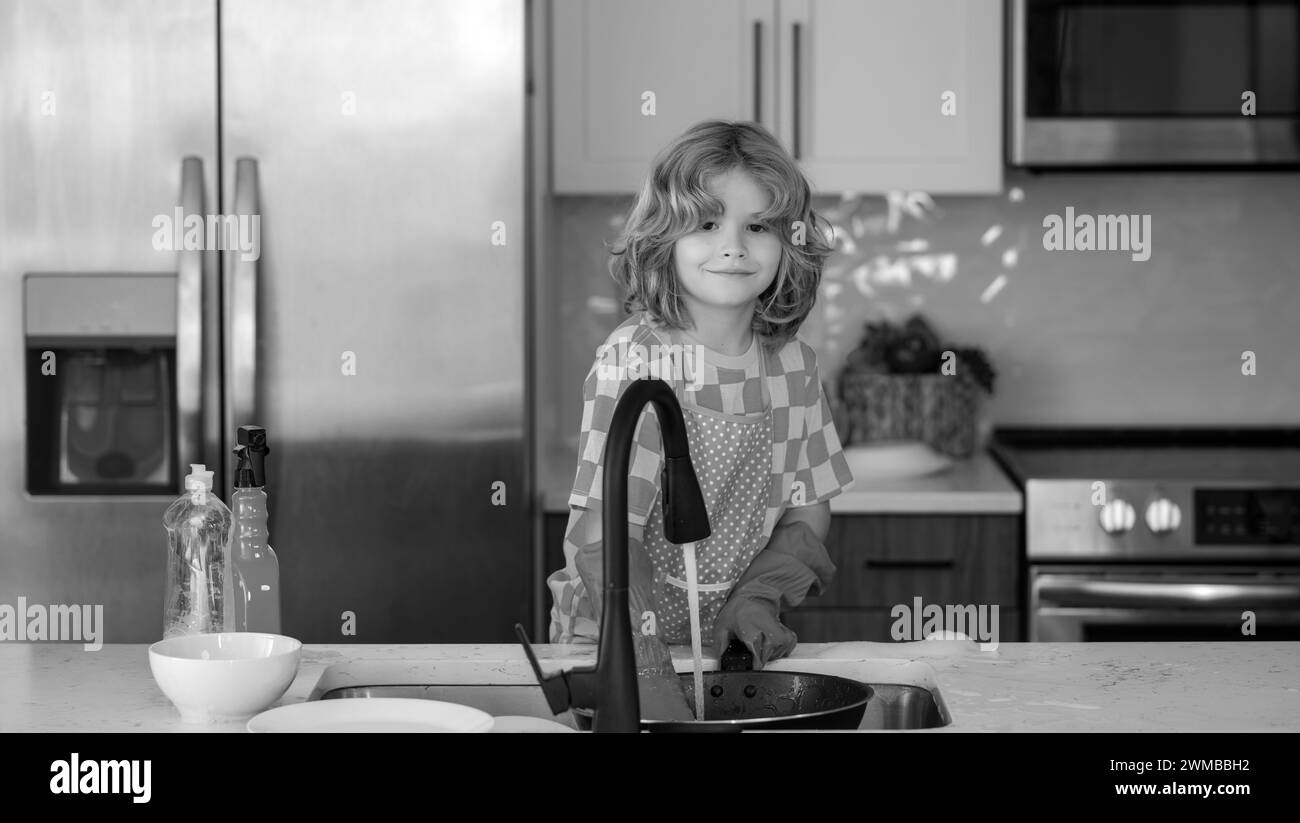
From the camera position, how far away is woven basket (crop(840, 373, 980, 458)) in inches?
111

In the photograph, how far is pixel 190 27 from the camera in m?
2.23

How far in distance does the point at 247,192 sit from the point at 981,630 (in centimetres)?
142

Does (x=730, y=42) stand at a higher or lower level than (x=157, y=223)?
higher

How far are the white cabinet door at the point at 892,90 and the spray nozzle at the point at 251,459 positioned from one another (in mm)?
1573

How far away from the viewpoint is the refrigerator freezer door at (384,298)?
2242 millimetres

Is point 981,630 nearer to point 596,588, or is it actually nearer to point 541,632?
point 541,632

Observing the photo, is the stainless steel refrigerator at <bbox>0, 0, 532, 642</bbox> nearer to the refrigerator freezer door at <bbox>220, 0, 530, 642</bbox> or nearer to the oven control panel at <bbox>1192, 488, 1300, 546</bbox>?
the refrigerator freezer door at <bbox>220, 0, 530, 642</bbox>
